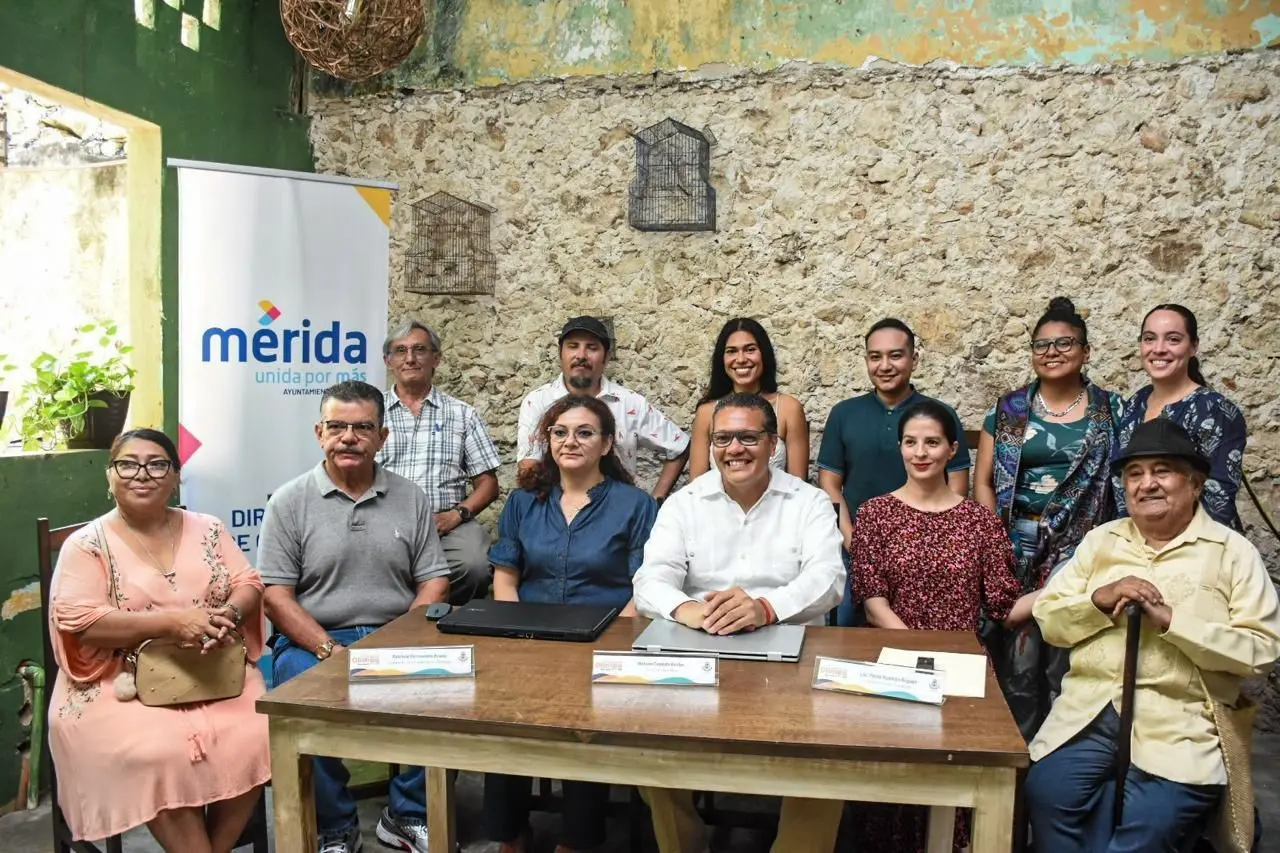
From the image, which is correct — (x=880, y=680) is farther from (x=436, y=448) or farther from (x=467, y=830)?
(x=436, y=448)

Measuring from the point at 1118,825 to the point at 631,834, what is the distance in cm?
124

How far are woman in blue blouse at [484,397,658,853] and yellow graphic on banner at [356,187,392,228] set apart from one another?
1.48 metres

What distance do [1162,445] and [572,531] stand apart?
1.50 meters

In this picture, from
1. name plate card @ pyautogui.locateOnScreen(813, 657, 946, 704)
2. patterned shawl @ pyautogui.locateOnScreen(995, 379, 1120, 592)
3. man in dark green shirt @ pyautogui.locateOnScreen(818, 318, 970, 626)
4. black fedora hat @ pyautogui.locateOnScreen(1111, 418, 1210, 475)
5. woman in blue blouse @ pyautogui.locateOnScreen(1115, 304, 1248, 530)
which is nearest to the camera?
name plate card @ pyautogui.locateOnScreen(813, 657, 946, 704)

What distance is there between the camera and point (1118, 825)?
2.16m

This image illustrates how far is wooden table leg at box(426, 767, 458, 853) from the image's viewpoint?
2.41m

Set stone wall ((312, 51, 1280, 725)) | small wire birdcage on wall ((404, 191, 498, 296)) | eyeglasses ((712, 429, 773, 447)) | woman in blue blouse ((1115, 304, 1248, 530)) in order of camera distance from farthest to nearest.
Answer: small wire birdcage on wall ((404, 191, 498, 296)) → stone wall ((312, 51, 1280, 725)) → woman in blue blouse ((1115, 304, 1248, 530)) → eyeglasses ((712, 429, 773, 447))

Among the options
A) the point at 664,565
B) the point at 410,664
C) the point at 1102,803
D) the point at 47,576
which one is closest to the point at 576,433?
the point at 664,565

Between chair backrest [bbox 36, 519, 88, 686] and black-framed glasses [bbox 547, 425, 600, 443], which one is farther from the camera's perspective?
black-framed glasses [bbox 547, 425, 600, 443]

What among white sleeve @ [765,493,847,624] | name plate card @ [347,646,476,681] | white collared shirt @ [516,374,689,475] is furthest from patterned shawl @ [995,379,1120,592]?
name plate card @ [347,646,476,681]

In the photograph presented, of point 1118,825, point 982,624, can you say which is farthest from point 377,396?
point 1118,825

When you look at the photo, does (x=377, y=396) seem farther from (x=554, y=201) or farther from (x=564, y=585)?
(x=554, y=201)

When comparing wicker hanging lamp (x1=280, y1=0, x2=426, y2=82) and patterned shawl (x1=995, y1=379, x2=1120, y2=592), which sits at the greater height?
wicker hanging lamp (x1=280, y1=0, x2=426, y2=82)

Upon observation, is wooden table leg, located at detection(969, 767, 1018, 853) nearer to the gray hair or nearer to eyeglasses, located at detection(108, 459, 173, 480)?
eyeglasses, located at detection(108, 459, 173, 480)
